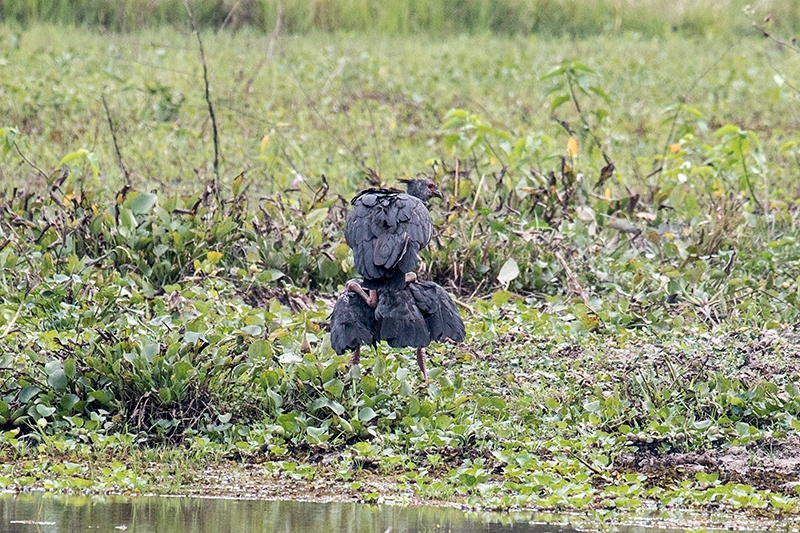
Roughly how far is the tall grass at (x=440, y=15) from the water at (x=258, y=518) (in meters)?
11.3

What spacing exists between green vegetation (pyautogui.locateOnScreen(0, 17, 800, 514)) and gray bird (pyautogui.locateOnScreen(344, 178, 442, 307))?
1.51 ft

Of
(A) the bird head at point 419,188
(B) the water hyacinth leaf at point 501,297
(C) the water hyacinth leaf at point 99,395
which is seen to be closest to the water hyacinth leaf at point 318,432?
(C) the water hyacinth leaf at point 99,395

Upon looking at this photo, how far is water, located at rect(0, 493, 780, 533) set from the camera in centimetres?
340

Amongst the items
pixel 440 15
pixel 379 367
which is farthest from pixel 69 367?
pixel 440 15

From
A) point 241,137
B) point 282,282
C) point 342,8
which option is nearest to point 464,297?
point 282,282

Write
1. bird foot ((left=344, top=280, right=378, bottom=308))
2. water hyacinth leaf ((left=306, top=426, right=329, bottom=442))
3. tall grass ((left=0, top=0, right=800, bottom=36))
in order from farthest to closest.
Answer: tall grass ((left=0, top=0, right=800, bottom=36))
bird foot ((left=344, top=280, right=378, bottom=308))
water hyacinth leaf ((left=306, top=426, right=329, bottom=442))

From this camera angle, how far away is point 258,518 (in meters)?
3.52

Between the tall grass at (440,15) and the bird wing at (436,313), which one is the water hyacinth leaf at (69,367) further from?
the tall grass at (440,15)

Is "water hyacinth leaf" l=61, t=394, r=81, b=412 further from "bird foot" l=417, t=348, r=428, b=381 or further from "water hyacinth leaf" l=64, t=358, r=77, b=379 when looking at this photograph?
"bird foot" l=417, t=348, r=428, b=381

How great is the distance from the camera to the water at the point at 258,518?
3.40 meters

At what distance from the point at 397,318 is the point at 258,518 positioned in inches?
49.0

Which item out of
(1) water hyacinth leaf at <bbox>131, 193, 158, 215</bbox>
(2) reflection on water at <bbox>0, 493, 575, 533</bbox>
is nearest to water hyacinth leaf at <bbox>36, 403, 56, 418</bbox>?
(2) reflection on water at <bbox>0, 493, 575, 533</bbox>

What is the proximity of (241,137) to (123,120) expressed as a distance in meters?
1.37

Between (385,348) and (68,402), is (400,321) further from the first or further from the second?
(68,402)
